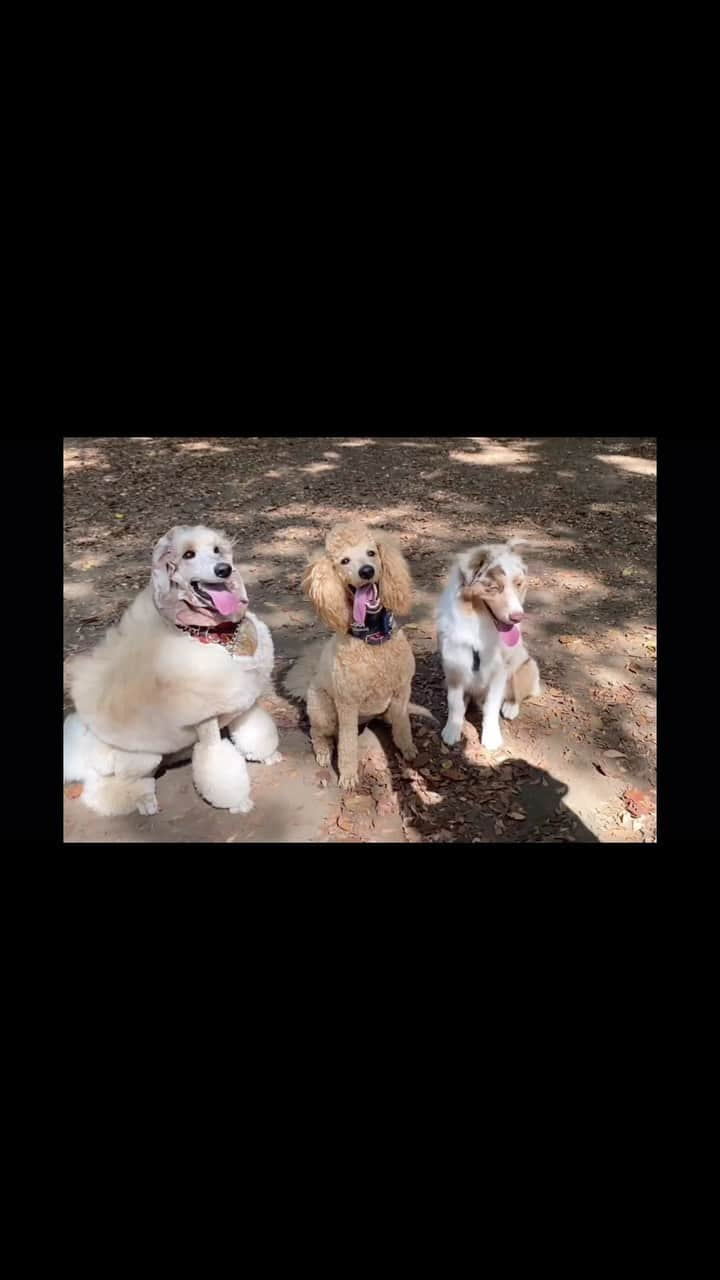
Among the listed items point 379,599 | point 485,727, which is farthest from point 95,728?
point 485,727

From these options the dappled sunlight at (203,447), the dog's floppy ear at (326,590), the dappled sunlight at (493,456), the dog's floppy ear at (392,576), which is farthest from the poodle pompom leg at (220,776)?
the dappled sunlight at (203,447)

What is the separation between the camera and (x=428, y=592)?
5.84 m

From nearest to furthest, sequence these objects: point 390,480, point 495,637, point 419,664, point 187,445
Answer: point 495,637
point 419,664
point 390,480
point 187,445

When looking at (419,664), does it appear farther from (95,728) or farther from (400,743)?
(95,728)

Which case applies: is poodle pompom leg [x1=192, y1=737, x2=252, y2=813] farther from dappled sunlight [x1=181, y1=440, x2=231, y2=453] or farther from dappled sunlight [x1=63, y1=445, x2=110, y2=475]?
dappled sunlight [x1=181, y1=440, x2=231, y2=453]

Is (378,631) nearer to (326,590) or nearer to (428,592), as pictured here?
(326,590)

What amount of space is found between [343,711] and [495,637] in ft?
2.93

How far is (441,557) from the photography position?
253 inches

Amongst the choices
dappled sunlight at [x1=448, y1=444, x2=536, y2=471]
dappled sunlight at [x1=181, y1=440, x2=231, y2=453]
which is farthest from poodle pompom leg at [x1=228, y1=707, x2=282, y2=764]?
dappled sunlight at [x1=181, y1=440, x2=231, y2=453]

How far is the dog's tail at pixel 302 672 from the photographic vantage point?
4562 millimetres

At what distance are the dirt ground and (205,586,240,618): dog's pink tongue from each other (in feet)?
3.59

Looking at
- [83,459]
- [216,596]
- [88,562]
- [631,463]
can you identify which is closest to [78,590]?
Answer: [88,562]

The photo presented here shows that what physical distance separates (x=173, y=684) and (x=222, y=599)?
47 centimetres

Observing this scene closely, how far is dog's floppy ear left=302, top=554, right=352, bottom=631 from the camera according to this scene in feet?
10.7
